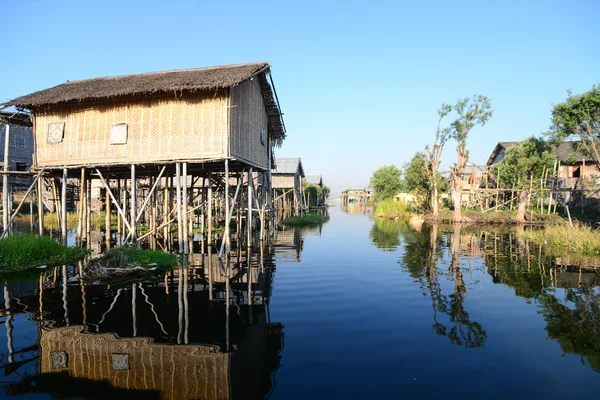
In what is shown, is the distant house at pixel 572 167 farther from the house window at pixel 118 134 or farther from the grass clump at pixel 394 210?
the house window at pixel 118 134

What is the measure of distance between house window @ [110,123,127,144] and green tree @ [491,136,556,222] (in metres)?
24.2

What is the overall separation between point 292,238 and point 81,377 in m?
15.3

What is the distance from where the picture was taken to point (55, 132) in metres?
15.2

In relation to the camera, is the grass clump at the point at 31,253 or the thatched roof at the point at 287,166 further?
the thatched roof at the point at 287,166

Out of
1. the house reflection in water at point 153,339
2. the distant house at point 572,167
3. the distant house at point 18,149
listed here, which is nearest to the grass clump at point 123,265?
the house reflection in water at point 153,339

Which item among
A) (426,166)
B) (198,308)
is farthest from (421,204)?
(198,308)

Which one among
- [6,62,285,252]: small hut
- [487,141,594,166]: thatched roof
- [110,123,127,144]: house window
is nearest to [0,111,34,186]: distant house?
[6,62,285,252]: small hut

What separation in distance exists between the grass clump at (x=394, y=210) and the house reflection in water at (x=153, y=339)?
95.3 feet

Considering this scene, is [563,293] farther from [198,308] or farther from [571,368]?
[198,308]

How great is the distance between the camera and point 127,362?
5020 mm

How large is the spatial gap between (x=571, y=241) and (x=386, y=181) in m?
42.4

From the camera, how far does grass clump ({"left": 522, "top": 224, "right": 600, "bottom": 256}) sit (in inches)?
527

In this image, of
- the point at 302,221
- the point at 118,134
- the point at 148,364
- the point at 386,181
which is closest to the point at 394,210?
the point at 302,221

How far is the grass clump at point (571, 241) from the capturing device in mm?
13375
